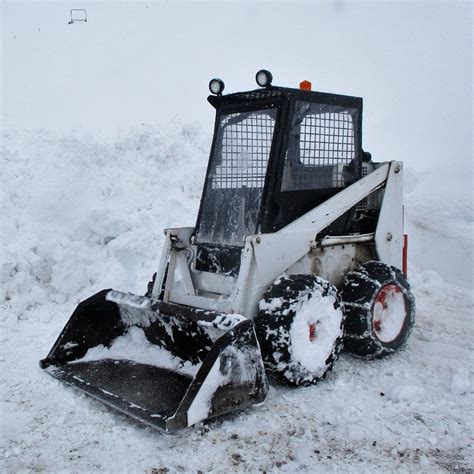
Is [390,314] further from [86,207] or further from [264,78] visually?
[86,207]

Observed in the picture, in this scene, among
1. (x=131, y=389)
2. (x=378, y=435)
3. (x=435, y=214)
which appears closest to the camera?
(x=378, y=435)

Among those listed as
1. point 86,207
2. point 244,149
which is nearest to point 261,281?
point 244,149

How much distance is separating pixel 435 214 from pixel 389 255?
4675 millimetres

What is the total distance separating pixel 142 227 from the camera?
7.32 metres

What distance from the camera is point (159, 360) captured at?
13.7 feet

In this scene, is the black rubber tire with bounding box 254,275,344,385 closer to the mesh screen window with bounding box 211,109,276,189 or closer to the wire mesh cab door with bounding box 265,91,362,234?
the wire mesh cab door with bounding box 265,91,362,234

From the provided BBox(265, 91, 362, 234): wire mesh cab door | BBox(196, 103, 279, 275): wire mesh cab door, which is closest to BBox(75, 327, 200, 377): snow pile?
BBox(196, 103, 279, 275): wire mesh cab door

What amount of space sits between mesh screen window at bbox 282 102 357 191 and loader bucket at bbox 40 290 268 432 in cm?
141

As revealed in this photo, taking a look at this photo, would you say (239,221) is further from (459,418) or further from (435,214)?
(435,214)

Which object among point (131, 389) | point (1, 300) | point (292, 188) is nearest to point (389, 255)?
point (292, 188)

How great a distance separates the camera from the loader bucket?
11.0 ft

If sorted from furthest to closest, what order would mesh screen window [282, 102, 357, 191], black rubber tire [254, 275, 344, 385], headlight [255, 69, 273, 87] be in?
mesh screen window [282, 102, 357, 191]
headlight [255, 69, 273, 87]
black rubber tire [254, 275, 344, 385]

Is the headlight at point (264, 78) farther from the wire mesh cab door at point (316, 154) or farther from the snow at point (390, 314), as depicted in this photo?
the snow at point (390, 314)

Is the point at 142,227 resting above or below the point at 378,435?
above
